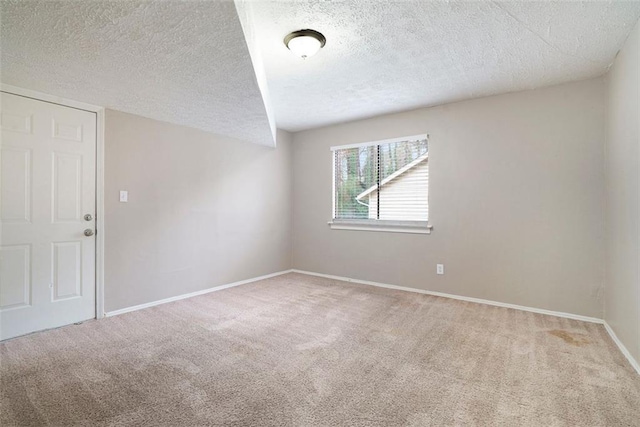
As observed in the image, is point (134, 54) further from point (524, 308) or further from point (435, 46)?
point (524, 308)

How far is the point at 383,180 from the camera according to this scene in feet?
14.2

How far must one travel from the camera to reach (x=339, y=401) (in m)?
1.68

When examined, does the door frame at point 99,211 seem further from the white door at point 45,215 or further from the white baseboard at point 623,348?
the white baseboard at point 623,348

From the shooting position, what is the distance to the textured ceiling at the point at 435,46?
1.96 meters

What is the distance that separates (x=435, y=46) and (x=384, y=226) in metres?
2.41

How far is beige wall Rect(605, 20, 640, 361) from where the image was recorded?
2.13 metres

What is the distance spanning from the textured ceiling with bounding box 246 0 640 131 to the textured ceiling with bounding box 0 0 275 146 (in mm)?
363

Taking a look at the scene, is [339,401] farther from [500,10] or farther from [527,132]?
[527,132]

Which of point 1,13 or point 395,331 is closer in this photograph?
point 1,13

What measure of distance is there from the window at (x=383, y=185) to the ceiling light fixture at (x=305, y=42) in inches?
84.9

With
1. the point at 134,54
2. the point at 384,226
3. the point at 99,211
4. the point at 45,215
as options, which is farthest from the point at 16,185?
the point at 384,226

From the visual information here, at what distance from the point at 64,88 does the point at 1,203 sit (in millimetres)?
1078

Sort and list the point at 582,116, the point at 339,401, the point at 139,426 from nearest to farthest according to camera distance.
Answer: the point at 139,426
the point at 339,401
the point at 582,116

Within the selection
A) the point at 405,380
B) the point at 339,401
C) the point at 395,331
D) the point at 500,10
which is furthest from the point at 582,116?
the point at 339,401
